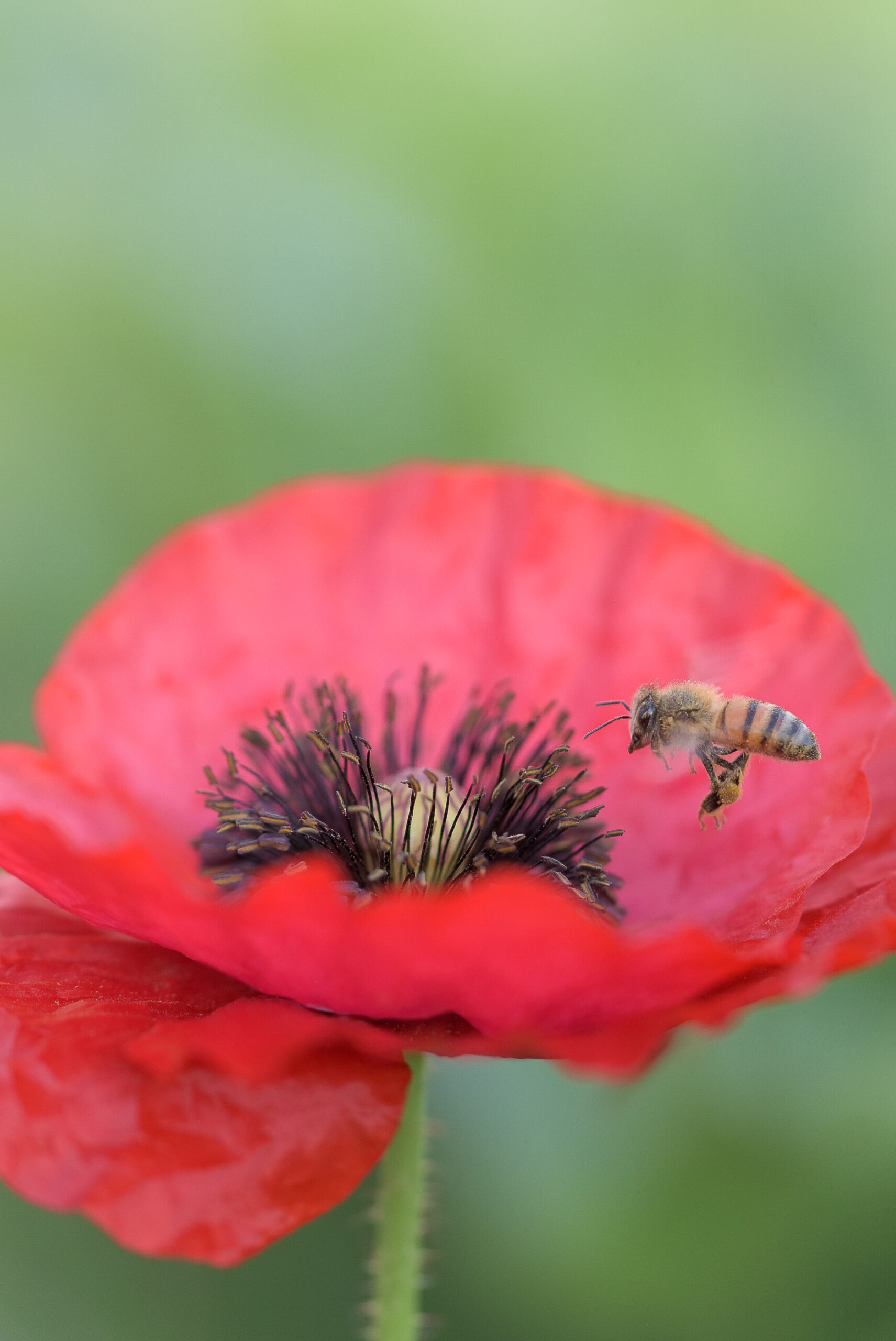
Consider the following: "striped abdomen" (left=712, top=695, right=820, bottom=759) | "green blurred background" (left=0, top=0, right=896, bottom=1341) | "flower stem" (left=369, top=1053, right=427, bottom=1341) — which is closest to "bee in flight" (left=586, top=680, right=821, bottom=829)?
"striped abdomen" (left=712, top=695, right=820, bottom=759)

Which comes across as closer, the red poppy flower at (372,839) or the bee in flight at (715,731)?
the red poppy flower at (372,839)

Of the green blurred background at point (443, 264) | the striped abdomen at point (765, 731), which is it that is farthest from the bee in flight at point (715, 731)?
the green blurred background at point (443, 264)

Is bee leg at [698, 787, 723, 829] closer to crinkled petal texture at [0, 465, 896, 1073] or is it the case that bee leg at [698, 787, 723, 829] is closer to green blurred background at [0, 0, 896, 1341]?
crinkled petal texture at [0, 465, 896, 1073]

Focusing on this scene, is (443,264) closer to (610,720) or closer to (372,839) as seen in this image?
(610,720)

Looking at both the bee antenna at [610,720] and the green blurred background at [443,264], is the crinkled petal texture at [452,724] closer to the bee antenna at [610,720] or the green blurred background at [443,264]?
the bee antenna at [610,720]

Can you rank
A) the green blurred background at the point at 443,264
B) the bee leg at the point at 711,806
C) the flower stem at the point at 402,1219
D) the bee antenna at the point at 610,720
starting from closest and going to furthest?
the flower stem at the point at 402,1219, the bee leg at the point at 711,806, the bee antenna at the point at 610,720, the green blurred background at the point at 443,264

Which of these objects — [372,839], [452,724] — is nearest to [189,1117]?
[372,839]

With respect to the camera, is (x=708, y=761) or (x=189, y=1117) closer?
(x=189, y=1117)

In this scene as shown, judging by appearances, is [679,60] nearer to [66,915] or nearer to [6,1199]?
[66,915]
